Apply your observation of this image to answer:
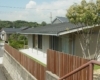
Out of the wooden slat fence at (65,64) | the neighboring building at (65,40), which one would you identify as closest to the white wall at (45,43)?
the neighboring building at (65,40)

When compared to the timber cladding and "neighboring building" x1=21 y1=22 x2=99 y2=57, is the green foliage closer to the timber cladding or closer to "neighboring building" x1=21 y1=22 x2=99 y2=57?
"neighboring building" x1=21 y1=22 x2=99 y2=57

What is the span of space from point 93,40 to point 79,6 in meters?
4.93

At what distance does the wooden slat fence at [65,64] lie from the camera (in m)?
5.23

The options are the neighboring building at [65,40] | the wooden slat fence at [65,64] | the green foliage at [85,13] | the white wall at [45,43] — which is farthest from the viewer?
the white wall at [45,43]

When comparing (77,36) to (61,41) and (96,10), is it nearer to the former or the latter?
(61,41)

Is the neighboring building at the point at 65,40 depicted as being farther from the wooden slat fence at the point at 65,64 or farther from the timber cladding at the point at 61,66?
the wooden slat fence at the point at 65,64

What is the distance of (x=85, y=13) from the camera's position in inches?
435

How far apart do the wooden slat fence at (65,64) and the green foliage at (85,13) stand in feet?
14.3

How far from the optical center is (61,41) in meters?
17.8

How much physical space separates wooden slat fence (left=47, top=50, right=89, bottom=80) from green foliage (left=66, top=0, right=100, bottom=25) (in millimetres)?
4360

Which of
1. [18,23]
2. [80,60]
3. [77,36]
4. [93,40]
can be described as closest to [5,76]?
[77,36]

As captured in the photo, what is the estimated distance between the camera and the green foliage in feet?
36.4

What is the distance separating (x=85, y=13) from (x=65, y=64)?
5472mm

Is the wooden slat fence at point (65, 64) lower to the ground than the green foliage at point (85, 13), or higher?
lower
